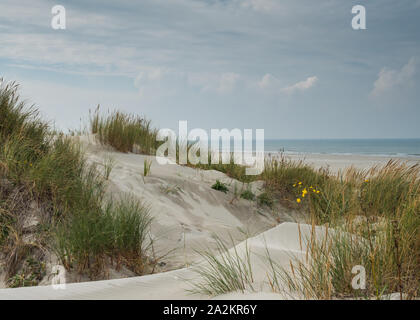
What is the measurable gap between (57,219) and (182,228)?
1.91 meters

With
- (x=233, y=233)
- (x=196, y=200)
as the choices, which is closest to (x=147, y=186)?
(x=196, y=200)

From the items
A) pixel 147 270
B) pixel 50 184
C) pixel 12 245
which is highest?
pixel 50 184

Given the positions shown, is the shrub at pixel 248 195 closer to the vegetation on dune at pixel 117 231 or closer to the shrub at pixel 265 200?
the shrub at pixel 265 200

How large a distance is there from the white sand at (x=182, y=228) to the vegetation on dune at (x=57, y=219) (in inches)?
13.8

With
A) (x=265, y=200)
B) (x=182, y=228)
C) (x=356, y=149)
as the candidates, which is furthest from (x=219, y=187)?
(x=356, y=149)

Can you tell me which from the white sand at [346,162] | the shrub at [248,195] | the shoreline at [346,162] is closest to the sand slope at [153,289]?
the shrub at [248,195]

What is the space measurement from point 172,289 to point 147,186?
3.78 m

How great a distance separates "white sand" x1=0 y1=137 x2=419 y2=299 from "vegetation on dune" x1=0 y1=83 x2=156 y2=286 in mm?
352

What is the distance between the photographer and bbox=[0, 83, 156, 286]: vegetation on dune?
3.89m

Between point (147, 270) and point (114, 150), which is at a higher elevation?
point (114, 150)

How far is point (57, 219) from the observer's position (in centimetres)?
462

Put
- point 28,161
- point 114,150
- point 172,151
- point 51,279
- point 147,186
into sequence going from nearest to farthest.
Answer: point 51,279 → point 28,161 → point 147,186 → point 114,150 → point 172,151

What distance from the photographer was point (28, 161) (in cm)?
542
